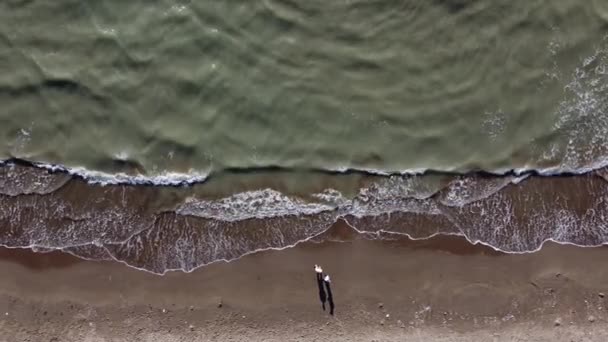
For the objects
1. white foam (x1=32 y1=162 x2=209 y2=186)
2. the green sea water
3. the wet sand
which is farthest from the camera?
the wet sand

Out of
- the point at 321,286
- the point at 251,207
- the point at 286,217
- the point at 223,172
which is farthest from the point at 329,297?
the point at 223,172

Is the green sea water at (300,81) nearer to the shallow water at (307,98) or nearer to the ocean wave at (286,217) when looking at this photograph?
the shallow water at (307,98)

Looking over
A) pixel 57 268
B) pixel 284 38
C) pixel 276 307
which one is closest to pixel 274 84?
pixel 284 38

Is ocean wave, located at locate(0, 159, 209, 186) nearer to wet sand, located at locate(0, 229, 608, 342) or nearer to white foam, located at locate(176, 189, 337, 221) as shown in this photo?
white foam, located at locate(176, 189, 337, 221)

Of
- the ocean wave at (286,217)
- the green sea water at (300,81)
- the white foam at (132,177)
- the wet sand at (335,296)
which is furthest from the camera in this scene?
the wet sand at (335,296)

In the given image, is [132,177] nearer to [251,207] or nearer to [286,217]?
[251,207]

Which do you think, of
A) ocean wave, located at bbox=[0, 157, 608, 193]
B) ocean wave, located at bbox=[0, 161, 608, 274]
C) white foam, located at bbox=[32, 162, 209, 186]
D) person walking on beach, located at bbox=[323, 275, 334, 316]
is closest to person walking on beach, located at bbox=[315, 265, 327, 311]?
person walking on beach, located at bbox=[323, 275, 334, 316]

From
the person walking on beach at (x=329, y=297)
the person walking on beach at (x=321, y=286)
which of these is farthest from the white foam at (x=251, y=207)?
the person walking on beach at (x=329, y=297)

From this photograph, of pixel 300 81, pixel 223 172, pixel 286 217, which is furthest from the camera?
pixel 286 217
